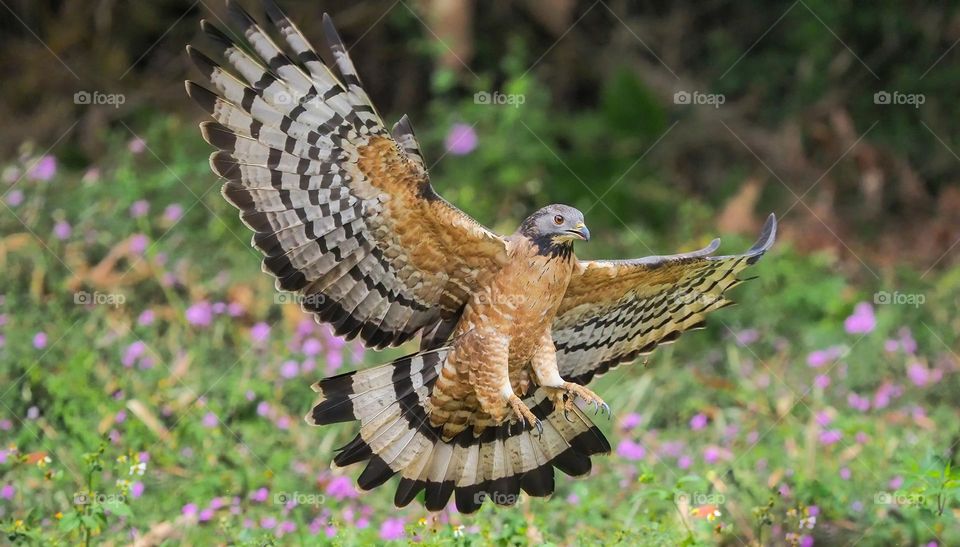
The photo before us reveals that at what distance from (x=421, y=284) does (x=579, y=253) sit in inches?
152

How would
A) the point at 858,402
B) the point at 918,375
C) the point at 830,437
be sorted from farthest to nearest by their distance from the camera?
1. the point at 918,375
2. the point at 858,402
3. the point at 830,437

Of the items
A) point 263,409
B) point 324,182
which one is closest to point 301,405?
point 263,409

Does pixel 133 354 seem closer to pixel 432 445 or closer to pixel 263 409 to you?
pixel 263 409

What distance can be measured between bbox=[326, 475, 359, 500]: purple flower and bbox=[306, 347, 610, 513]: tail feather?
25.2 inches

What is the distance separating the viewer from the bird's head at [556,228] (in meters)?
3.96

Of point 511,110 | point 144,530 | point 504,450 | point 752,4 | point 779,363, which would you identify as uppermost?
point 752,4

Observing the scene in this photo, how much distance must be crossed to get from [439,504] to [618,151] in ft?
17.5

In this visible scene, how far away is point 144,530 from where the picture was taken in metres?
4.54

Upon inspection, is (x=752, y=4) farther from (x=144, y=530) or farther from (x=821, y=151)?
(x=144, y=530)

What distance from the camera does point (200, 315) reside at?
6.23 metres

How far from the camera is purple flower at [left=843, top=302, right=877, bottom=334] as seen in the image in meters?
6.71

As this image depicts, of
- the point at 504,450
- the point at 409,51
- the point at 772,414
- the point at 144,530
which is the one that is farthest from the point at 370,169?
the point at 409,51

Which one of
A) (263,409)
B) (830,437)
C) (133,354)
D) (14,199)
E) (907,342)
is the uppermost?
(907,342)

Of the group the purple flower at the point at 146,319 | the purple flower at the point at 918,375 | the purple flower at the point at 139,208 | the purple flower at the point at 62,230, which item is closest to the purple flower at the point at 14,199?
the purple flower at the point at 62,230
